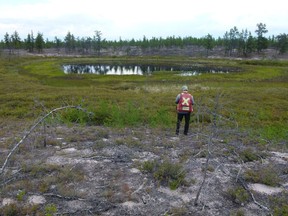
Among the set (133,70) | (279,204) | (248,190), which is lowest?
(279,204)

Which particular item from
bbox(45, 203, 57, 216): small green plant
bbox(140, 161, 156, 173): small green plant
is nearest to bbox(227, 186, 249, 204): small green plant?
bbox(140, 161, 156, 173): small green plant

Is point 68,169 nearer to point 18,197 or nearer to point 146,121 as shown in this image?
point 18,197

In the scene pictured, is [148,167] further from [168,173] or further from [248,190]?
[248,190]

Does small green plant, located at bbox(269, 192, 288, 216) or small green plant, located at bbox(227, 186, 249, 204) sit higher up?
small green plant, located at bbox(227, 186, 249, 204)

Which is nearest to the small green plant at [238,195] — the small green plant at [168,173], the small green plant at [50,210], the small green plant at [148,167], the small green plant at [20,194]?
the small green plant at [168,173]

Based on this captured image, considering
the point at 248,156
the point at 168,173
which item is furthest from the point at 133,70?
the point at 168,173

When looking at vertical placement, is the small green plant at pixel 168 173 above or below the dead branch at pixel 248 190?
above

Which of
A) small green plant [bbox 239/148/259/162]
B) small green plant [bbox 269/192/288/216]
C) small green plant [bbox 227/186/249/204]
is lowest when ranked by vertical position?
small green plant [bbox 269/192/288/216]

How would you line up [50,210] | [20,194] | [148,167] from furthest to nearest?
[148,167]
[20,194]
[50,210]

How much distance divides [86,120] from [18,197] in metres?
9.84

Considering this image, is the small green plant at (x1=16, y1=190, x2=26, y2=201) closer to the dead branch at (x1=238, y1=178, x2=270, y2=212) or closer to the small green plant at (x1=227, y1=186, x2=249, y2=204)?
the small green plant at (x1=227, y1=186, x2=249, y2=204)

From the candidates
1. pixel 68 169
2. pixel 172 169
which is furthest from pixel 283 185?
pixel 68 169

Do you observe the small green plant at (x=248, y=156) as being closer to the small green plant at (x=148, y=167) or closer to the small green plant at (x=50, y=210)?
the small green plant at (x=148, y=167)

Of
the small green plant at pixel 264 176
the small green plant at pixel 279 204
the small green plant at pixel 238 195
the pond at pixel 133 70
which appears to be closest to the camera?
the small green plant at pixel 279 204
